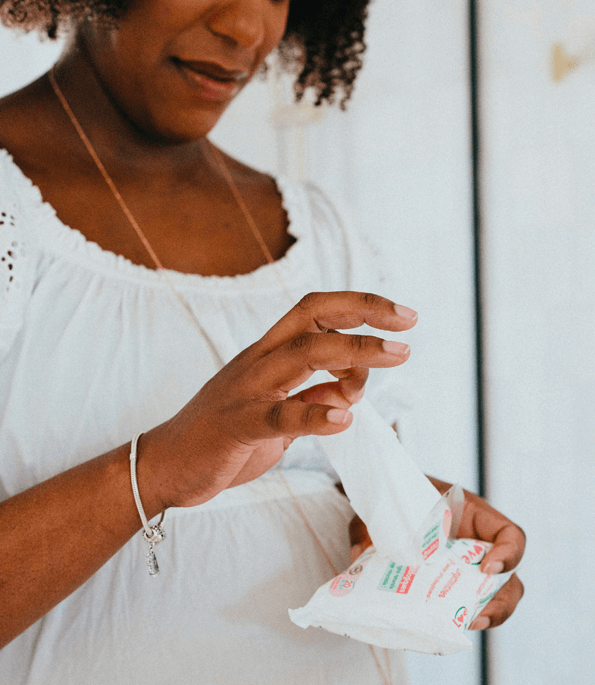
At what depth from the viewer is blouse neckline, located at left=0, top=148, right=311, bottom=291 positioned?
74cm

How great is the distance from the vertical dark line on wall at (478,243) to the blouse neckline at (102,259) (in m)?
0.61

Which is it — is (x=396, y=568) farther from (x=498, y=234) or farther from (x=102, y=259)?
(x=498, y=234)

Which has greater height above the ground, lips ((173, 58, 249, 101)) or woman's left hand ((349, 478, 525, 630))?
lips ((173, 58, 249, 101))

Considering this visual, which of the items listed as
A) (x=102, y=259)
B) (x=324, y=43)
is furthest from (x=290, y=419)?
(x=324, y=43)

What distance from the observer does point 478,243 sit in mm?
1374

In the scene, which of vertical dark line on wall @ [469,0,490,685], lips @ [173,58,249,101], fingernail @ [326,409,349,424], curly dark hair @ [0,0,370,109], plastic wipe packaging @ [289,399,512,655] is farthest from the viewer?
vertical dark line on wall @ [469,0,490,685]

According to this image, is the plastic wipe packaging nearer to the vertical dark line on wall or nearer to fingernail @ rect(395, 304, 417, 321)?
fingernail @ rect(395, 304, 417, 321)

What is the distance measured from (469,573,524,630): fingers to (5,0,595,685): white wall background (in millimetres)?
365

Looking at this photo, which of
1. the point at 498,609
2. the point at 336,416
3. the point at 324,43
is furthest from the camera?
the point at 324,43

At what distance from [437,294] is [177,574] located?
920mm

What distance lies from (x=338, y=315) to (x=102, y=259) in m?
0.39

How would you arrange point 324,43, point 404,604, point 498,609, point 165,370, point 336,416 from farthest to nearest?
point 324,43 → point 165,370 → point 498,609 → point 404,604 → point 336,416

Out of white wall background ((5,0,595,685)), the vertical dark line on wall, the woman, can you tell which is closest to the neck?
the woman

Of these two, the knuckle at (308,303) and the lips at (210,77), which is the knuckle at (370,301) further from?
the lips at (210,77)
